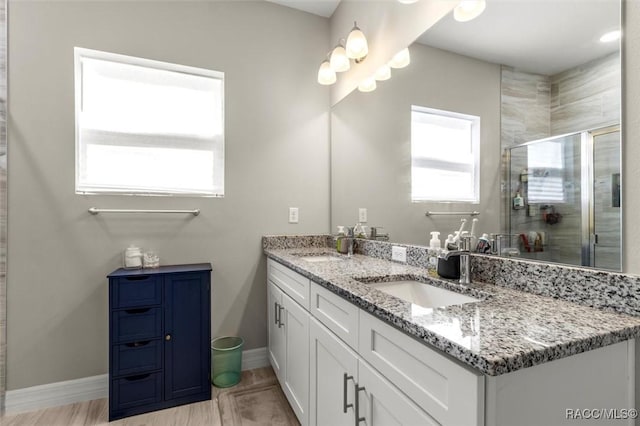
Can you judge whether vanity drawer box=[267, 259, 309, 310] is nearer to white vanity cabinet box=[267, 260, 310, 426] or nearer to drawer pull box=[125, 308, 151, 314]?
white vanity cabinet box=[267, 260, 310, 426]

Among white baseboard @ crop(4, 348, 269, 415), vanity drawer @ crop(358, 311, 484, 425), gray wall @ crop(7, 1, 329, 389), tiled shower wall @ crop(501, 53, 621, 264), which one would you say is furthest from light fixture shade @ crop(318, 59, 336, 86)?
white baseboard @ crop(4, 348, 269, 415)

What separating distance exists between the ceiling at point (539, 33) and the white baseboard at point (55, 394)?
2.72 metres

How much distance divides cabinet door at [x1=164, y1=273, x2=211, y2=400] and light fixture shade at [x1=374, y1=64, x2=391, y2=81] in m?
1.63

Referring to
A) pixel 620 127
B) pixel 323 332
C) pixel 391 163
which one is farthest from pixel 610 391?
pixel 391 163

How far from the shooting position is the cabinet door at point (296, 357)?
144 cm

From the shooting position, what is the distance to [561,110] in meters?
0.96

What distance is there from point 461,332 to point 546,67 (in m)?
0.94

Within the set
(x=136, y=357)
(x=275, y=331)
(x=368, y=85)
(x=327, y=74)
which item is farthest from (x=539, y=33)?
(x=136, y=357)

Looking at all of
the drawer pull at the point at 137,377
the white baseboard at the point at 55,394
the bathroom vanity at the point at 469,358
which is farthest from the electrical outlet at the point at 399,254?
the white baseboard at the point at 55,394

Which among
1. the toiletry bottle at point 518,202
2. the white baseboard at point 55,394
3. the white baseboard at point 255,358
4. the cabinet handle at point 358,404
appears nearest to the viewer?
the cabinet handle at point 358,404

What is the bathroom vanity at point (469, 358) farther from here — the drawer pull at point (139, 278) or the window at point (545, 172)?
the drawer pull at point (139, 278)

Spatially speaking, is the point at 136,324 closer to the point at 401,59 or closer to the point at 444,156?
the point at 444,156

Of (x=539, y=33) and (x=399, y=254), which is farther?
(x=399, y=254)

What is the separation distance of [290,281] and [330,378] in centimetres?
60
